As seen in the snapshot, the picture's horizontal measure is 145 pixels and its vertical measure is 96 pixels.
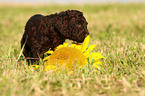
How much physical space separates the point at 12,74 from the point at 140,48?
254 cm

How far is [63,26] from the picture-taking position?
2959 mm

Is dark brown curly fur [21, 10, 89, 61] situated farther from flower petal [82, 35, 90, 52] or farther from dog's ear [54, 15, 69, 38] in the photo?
flower petal [82, 35, 90, 52]

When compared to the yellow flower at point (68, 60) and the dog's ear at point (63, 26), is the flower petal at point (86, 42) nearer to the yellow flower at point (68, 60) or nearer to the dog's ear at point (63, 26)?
the yellow flower at point (68, 60)

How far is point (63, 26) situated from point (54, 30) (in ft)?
0.77

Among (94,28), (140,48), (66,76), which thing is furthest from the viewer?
(94,28)

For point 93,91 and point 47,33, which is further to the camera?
point 47,33

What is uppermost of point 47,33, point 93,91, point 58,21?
point 58,21

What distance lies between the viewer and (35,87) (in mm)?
1954

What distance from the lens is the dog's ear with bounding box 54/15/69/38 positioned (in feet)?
9.68

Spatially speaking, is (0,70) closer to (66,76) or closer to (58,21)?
(66,76)

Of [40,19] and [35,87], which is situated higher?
[40,19]

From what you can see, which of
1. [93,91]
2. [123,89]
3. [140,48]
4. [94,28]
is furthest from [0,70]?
[94,28]

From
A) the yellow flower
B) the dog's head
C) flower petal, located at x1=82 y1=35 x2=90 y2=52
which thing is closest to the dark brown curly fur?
the dog's head

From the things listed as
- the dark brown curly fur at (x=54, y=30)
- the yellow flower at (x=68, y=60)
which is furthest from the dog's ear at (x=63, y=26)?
the yellow flower at (x=68, y=60)
